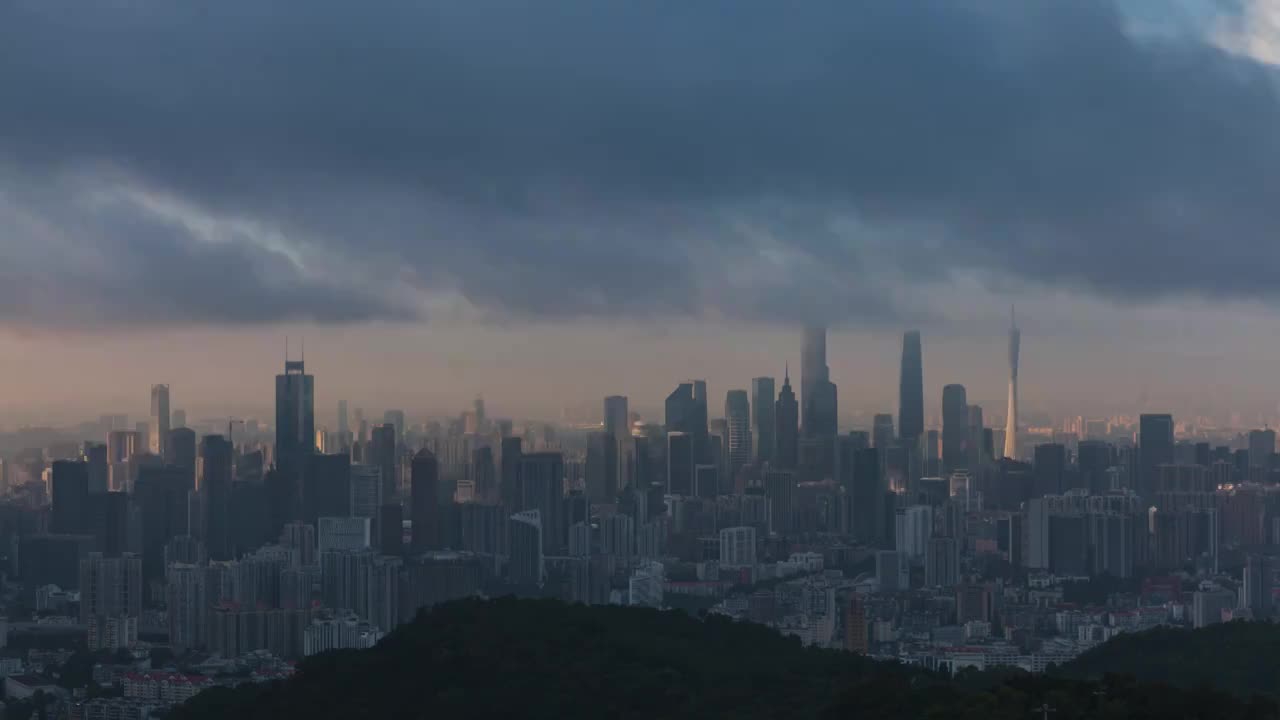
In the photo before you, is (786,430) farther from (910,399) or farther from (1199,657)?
(1199,657)

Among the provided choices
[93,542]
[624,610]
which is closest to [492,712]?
[624,610]

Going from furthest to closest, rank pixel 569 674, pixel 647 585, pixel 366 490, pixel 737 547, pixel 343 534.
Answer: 1. pixel 366 490
2. pixel 737 547
3. pixel 343 534
4. pixel 647 585
5. pixel 569 674

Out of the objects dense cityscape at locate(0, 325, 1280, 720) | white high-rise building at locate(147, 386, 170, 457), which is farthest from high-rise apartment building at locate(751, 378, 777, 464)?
white high-rise building at locate(147, 386, 170, 457)

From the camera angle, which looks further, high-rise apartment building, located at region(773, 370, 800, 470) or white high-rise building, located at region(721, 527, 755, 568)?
high-rise apartment building, located at region(773, 370, 800, 470)

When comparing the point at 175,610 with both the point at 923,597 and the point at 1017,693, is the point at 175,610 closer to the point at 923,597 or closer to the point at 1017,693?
the point at 923,597

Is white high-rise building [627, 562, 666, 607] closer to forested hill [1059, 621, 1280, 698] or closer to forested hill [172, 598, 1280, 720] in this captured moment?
forested hill [1059, 621, 1280, 698]

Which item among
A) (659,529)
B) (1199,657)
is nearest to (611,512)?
(659,529)

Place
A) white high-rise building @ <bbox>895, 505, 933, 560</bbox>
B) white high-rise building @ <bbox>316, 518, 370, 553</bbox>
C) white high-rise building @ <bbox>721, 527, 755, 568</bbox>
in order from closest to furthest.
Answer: white high-rise building @ <bbox>316, 518, 370, 553</bbox> < white high-rise building @ <bbox>721, 527, 755, 568</bbox> < white high-rise building @ <bbox>895, 505, 933, 560</bbox>
